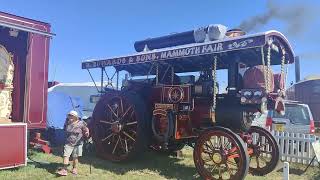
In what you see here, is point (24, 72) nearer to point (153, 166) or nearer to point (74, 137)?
point (74, 137)

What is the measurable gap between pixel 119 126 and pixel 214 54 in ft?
9.11

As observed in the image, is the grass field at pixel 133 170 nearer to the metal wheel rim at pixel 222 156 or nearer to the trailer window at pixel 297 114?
the metal wheel rim at pixel 222 156

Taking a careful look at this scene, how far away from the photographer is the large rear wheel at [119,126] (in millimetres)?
9211

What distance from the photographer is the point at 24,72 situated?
29.6 ft

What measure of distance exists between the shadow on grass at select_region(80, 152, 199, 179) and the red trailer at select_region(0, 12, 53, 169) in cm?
151

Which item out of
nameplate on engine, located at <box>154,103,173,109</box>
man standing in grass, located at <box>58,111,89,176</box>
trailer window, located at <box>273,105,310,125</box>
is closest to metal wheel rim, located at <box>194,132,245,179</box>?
nameplate on engine, located at <box>154,103,173,109</box>

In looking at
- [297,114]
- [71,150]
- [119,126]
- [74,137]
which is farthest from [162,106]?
[297,114]

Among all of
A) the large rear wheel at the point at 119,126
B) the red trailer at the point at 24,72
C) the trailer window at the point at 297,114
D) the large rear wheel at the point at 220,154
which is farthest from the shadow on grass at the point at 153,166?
the trailer window at the point at 297,114

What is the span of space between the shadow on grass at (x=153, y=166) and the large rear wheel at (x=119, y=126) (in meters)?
0.21

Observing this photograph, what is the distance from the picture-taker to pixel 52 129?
12.1m

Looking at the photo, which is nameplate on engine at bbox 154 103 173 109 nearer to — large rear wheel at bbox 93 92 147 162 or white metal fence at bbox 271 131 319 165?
large rear wheel at bbox 93 92 147 162

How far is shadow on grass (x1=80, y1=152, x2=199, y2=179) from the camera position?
8.73 meters

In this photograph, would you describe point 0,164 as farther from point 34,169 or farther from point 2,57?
point 2,57

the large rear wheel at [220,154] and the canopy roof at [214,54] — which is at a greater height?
the canopy roof at [214,54]
